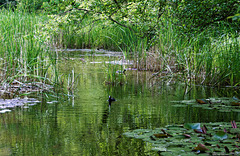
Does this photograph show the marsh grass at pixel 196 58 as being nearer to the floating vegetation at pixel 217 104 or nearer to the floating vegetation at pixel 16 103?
the floating vegetation at pixel 217 104

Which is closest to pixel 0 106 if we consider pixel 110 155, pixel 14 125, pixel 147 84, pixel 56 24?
pixel 14 125

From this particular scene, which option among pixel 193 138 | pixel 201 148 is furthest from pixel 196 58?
pixel 201 148

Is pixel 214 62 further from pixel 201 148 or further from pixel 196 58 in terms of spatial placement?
pixel 201 148

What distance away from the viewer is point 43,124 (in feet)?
11.5

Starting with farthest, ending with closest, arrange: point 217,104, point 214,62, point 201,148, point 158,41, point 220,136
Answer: point 158,41 → point 214,62 → point 217,104 → point 220,136 → point 201,148

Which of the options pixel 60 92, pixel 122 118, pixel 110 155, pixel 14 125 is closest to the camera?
pixel 110 155

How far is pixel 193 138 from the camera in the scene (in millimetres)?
2969

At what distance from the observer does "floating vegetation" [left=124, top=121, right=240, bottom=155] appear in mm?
2625

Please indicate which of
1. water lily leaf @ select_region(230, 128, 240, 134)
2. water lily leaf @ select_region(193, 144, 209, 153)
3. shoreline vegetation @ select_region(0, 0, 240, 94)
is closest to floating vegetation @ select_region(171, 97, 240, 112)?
water lily leaf @ select_region(230, 128, 240, 134)

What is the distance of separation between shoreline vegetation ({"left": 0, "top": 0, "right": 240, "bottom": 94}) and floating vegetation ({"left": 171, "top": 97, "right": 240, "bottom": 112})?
1.28m

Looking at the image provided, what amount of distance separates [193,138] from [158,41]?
5375 mm

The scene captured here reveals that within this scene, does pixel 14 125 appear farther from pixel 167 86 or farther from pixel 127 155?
pixel 167 86

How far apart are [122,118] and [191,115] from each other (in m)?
0.81

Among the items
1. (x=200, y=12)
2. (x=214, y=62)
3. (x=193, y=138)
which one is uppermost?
(x=200, y=12)
